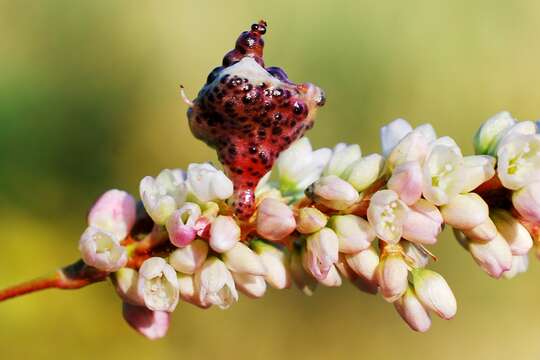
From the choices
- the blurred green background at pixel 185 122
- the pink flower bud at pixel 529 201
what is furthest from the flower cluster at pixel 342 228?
the blurred green background at pixel 185 122

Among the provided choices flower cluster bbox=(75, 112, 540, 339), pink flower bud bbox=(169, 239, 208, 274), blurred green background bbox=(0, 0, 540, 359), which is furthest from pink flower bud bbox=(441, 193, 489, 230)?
blurred green background bbox=(0, 0, 540, 359)

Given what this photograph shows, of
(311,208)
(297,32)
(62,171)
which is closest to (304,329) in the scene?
(62,171)

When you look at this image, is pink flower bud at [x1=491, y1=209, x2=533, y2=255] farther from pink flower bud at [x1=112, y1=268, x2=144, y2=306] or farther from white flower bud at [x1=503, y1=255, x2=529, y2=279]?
pink flower bud at [x1=112, y1=268, x2=144, y2=306]

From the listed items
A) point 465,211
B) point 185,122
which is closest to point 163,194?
point 465,211

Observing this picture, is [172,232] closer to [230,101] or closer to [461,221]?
[230,101]

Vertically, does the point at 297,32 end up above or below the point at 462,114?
above

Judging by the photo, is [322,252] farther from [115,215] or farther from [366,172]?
[115,215]

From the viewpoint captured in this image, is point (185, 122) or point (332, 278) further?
point (185, 122)
